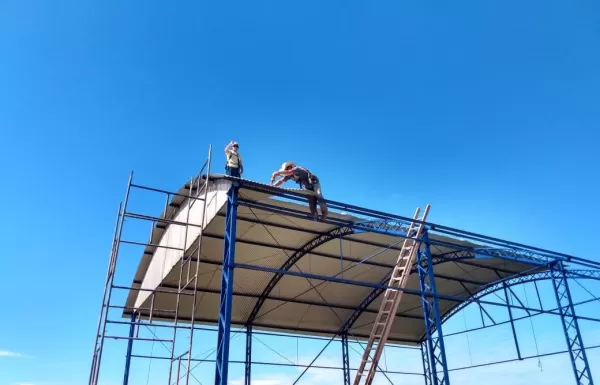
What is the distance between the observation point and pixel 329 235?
19.9 m

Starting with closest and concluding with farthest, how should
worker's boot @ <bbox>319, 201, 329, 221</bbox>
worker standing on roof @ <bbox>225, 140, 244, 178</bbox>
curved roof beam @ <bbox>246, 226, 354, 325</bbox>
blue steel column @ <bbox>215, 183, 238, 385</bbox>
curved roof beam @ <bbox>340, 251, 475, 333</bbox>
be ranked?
1. blue steel column @ <bbox>215, 183, 238, 385</bbox>
2. worker standing on roof @ <bbox>225, 140, 244, 178</bbox>
3. worker's boot @ <bbox>319, 201, 329, 221</bbox>
4. curved roof beam @ <bbox>246, 226, 354, 325</bbox>
5. curved roof beam @ <bbox>340, 251, 475, 333</bbox>

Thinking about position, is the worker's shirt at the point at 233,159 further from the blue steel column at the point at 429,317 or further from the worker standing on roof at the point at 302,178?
the blue steel column at the point at 429,317

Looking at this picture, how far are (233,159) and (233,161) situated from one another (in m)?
0.06

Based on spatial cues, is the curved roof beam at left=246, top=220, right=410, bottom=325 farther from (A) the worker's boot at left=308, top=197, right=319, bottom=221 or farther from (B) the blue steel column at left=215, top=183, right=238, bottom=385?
(B) the blue steel column at left=215, top=183, right=238, bottom=385

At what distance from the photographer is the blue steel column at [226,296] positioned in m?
12.0

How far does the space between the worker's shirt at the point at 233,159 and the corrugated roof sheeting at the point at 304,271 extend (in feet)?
4.68

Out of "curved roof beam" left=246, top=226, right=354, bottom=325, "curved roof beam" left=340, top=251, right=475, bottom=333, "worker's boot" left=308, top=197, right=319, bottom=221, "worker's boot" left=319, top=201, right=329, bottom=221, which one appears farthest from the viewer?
"curved roof beam" left=340, top=251, right=475, bottom=333

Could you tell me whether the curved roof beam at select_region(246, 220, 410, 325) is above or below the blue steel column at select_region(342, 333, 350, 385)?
above

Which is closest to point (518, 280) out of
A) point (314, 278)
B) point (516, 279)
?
point (516, 279)

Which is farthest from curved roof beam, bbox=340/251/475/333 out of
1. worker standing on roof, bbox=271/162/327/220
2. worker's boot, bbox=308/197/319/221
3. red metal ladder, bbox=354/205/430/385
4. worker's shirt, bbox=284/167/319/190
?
worker's shirt, bbox=284/167/319/190

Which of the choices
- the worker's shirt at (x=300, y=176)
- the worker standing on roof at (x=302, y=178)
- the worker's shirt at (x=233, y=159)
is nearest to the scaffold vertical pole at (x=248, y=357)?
the worker standing on roof at (x=302, y=178)

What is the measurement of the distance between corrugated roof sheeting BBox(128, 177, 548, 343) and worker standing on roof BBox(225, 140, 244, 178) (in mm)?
1337

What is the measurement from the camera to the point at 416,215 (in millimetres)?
17406

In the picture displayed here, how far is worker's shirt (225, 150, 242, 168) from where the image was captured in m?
14.3
